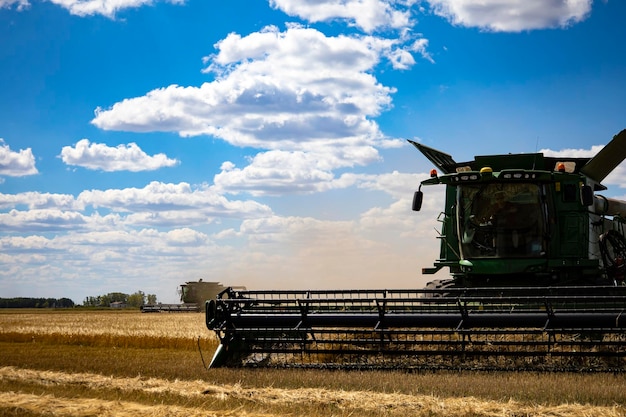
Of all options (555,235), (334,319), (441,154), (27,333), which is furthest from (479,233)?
(27,333)

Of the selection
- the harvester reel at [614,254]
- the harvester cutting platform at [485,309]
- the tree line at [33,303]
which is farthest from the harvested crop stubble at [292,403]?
the tree line at [33,303]

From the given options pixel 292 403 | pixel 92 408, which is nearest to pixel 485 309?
pixel 292 403

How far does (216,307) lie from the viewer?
29.5 ft

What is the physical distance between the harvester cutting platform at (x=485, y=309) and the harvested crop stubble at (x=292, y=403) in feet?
4.80

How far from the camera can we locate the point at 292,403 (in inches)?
263

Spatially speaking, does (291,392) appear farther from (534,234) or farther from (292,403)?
(534,234)

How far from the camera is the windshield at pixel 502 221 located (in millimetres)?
10898

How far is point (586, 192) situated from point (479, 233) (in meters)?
1.57

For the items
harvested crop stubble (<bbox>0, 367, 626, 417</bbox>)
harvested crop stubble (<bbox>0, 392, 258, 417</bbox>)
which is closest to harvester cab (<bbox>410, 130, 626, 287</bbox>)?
harvested crop stubble (<bbox>0, 367, 626, 417</bbox>)

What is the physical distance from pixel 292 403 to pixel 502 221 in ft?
17.7

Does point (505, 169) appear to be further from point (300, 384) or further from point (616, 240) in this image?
point (300, 384)

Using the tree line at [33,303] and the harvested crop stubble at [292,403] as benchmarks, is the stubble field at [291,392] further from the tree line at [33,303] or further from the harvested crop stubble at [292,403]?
the tree line at [33,303]

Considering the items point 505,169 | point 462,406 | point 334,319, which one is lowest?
point 462,406

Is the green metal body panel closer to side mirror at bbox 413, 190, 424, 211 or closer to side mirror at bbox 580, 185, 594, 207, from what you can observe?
side mirror at bbox 413, 190, 424, 211
